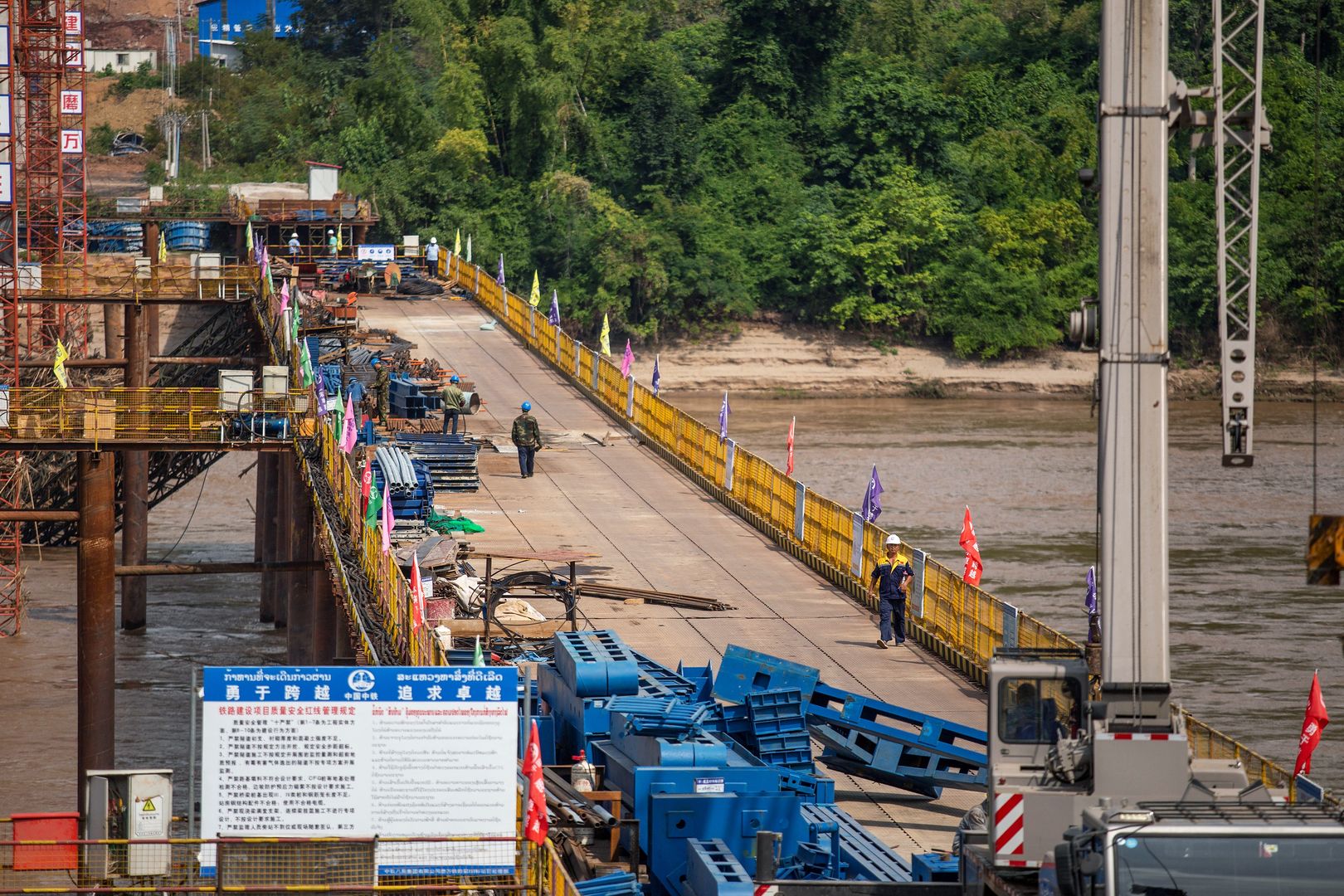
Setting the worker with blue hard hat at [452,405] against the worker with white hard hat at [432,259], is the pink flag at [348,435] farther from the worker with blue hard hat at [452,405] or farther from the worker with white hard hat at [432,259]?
the worker with white hard hat at [432,259]

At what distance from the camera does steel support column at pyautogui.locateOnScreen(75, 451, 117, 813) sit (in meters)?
36.8

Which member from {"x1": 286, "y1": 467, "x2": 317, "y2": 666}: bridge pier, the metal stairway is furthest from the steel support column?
the metal stairway

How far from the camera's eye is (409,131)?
106000 millimetres

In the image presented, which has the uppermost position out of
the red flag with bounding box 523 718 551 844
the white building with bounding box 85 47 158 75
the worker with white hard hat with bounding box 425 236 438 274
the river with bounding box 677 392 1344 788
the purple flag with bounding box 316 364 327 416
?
the white building with bounding box 85 47 158 75

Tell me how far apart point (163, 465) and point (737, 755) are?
37154 millimetres

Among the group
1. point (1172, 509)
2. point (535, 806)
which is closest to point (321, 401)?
point (535, 806)

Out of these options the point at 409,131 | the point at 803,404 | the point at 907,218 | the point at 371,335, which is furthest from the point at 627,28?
the point at 371,335

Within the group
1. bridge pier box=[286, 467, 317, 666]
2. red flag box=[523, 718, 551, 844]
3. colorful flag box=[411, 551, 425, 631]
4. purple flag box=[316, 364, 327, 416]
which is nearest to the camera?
red flag box=[523, 718, 551, 844]

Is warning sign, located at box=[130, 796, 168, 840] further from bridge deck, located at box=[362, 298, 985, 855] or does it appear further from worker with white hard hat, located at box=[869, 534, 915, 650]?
worker with white hard hat, located at box=[869, 534, 915, 650]

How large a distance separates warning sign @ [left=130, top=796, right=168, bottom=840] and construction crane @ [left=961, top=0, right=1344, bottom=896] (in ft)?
24.6

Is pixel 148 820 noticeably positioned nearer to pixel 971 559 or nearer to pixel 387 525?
pixel 387 525

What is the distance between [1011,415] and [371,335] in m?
35.8

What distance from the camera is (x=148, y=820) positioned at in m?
18.6

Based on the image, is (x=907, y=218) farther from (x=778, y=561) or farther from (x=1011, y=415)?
(x=778, y=561)
